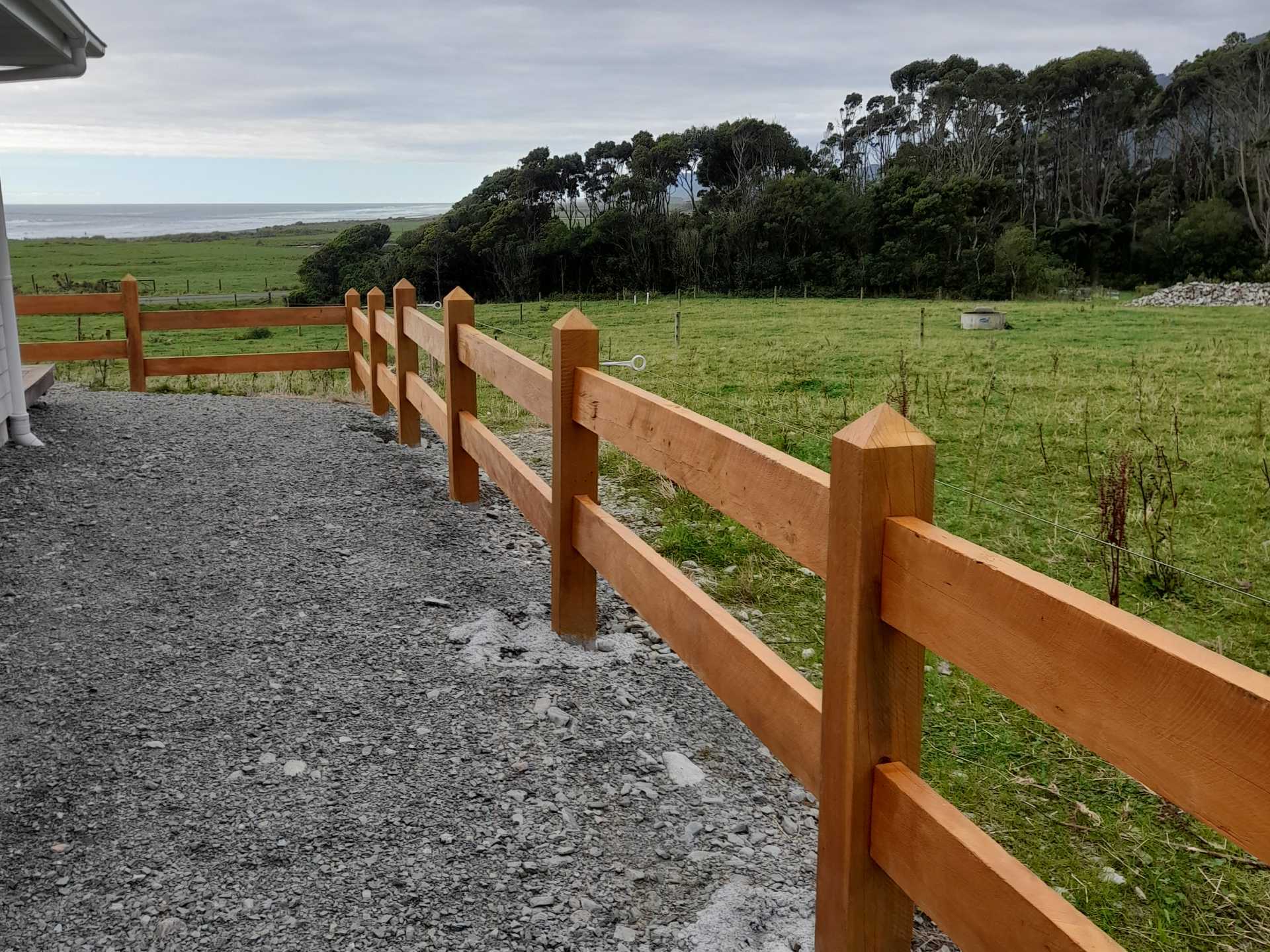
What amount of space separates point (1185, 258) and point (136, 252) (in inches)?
2839

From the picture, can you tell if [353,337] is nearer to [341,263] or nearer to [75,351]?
[75,351]

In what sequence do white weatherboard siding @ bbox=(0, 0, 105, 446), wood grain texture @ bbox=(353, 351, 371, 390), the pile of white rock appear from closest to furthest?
1. white weatherboard siding @ bbox=(0, 0, 105, 446)
2. wood grain texture @ bbox=(353, 351, 371, 390)
3. the pile of white rock

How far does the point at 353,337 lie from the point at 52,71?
3939 mm

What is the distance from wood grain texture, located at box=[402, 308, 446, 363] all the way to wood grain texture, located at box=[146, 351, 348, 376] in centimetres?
422

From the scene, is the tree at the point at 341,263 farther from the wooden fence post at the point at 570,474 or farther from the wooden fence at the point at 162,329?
the wooden fence post at the point at 570,474

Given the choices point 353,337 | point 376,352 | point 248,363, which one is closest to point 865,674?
point 376,352

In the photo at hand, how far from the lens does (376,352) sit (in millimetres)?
9719

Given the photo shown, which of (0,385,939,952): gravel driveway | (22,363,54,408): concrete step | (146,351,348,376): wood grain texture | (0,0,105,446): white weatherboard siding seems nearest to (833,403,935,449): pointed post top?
(0,385,939,952): gravel driveway

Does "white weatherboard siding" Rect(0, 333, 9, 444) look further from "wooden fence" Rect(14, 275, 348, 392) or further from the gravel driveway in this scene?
"wooden fence" Rect(14, 275, 348, 392)

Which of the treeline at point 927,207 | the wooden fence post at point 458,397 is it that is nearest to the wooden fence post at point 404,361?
the wooden fence post at point 458,397

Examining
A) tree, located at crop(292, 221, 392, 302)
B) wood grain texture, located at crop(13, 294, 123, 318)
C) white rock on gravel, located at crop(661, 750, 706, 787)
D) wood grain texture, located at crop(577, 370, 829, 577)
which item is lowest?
white rock on gravel, located at crop(661, 750, 706, 787)

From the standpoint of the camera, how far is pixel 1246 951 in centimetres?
275

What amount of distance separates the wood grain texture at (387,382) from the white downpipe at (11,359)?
9.25 feet

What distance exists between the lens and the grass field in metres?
55.8
